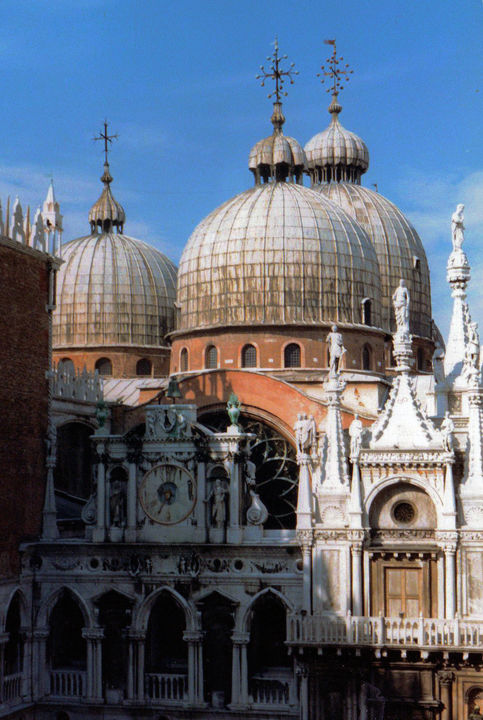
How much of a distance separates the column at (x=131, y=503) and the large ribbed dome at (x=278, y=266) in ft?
43.8

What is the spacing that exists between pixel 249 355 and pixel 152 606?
14773 mm

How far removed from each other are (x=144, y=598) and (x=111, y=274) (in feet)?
96.3

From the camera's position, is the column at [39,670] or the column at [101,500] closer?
the column at [39,670]

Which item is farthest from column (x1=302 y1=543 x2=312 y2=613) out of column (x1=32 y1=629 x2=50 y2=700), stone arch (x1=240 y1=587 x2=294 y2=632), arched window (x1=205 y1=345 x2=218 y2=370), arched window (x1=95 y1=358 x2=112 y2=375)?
arched window (x1=95 y1=358 x2=112 y2=375)

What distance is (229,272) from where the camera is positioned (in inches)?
1928

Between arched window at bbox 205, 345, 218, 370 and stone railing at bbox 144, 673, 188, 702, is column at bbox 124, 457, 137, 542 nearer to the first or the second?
stone railing at bbox 144, 673, 188, 702

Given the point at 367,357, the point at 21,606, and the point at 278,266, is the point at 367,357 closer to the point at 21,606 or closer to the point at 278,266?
the point at 278,266

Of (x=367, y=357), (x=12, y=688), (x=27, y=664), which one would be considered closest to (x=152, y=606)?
(x=27, y=664)

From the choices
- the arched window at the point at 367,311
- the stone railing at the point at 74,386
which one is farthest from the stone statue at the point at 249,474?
the arched window at the point at 367,311

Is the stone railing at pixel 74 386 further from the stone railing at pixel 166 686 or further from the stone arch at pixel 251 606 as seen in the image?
the stone arch at pixel 251 606

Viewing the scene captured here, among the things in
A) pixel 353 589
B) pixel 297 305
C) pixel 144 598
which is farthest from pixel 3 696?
pixel 297 305

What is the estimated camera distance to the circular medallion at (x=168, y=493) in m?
35.1

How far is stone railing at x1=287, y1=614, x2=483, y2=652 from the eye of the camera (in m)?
32.1

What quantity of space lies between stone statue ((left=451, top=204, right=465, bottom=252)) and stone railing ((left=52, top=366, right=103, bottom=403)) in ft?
49.5
